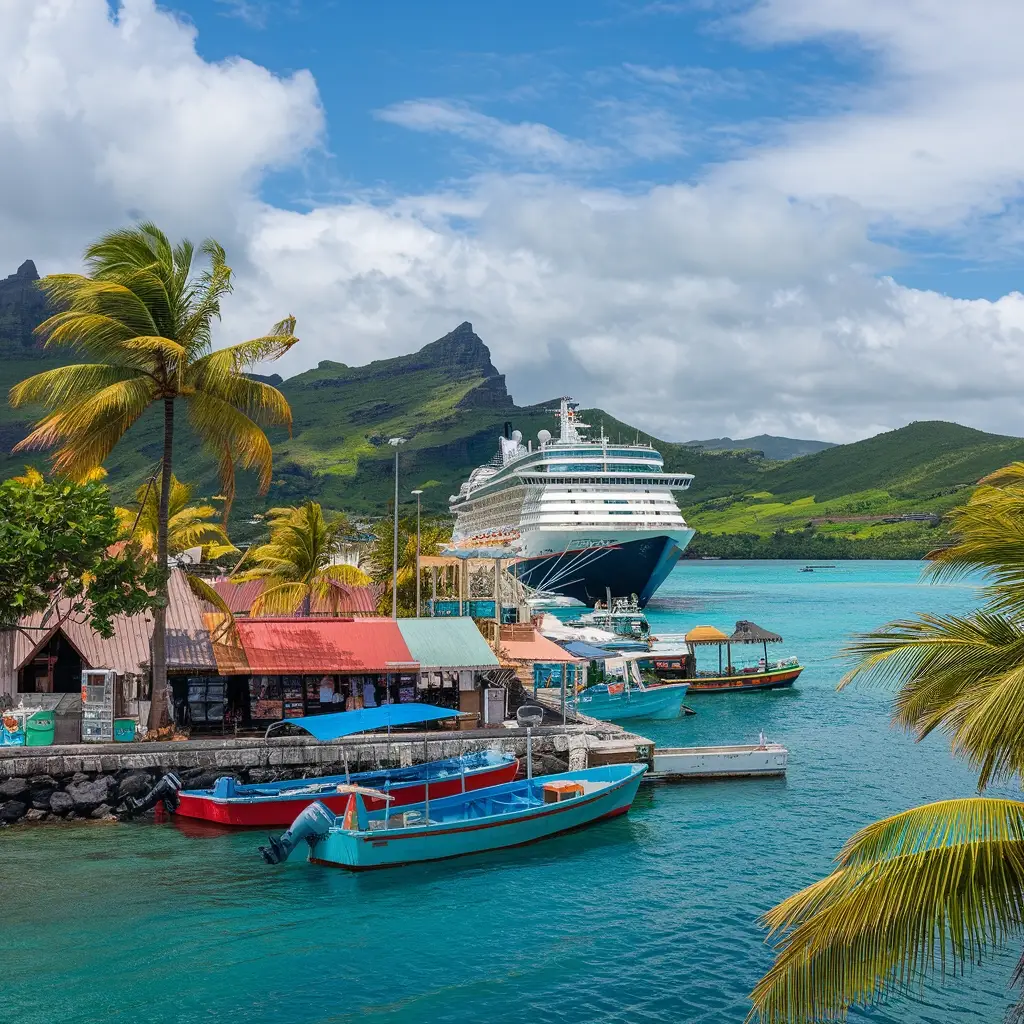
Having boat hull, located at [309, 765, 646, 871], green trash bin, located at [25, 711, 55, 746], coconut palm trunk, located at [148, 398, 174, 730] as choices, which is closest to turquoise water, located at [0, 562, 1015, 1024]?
boat hull, located at [309, 765, 646, 871]

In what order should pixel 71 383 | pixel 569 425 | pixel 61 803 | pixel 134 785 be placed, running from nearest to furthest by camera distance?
pixel 61 803, pixel 134 785, pixel 71 383, pixel 569 425

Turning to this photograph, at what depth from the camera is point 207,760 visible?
24641 millimetres

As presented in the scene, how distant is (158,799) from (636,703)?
21525mm

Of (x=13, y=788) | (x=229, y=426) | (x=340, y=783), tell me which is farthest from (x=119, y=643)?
(x=340, y=783)

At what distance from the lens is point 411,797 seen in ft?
79.8

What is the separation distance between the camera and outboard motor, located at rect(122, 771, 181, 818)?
23547 millimetres

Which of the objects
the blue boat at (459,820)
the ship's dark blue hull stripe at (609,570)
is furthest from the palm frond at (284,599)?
the ship's dark blue hull stripe at (609,570)

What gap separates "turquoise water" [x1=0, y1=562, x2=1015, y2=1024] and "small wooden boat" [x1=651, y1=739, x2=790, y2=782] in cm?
65

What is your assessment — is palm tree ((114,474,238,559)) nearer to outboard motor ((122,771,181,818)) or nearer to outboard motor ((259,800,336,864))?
outboard motor ((122,771,181,818))

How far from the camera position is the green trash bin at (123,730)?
983 inches

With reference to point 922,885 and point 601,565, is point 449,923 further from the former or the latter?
point 601,565

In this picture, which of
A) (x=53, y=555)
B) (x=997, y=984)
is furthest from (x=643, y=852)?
(x=53, y=555)

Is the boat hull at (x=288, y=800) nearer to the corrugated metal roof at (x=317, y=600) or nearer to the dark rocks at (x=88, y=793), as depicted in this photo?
the dark rocks at (x=88, y=793)

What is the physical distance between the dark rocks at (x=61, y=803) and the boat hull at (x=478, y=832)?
258 inches
